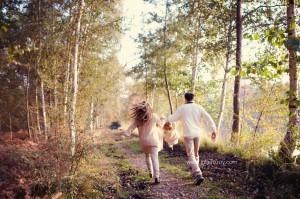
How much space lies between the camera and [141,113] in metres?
8.23

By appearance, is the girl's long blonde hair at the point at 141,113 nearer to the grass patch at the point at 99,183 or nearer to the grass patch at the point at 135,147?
the grass patch at the point at 99,183

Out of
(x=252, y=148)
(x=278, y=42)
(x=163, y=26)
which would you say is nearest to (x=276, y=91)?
(x=252, y=148)

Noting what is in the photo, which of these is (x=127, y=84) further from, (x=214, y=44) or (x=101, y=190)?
(x=101, y=190)

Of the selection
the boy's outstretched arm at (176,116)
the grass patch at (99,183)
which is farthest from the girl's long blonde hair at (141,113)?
the grass patch at (99,183)

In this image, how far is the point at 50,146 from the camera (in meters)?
8.17

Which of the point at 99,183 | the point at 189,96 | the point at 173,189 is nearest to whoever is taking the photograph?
the point at 173,189

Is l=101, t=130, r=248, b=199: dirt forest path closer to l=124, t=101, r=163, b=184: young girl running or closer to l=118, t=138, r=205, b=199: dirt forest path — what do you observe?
l=118, t=138, r=205, b=199: dirt forest path

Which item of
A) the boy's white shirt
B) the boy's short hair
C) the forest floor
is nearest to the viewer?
the forest floor

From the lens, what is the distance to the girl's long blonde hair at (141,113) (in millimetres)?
8211

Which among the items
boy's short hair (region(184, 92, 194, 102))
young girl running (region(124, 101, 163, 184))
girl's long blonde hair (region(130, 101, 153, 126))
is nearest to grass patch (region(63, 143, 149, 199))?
young girl running (region(124, 101, 163, 184))

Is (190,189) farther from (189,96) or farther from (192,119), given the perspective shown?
(189,96)

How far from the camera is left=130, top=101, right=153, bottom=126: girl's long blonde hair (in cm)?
821

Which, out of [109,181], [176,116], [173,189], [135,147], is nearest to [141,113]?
[176,116]

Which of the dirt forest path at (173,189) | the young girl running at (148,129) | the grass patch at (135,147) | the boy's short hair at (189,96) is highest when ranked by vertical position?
the boy's short hair at (189,96)
